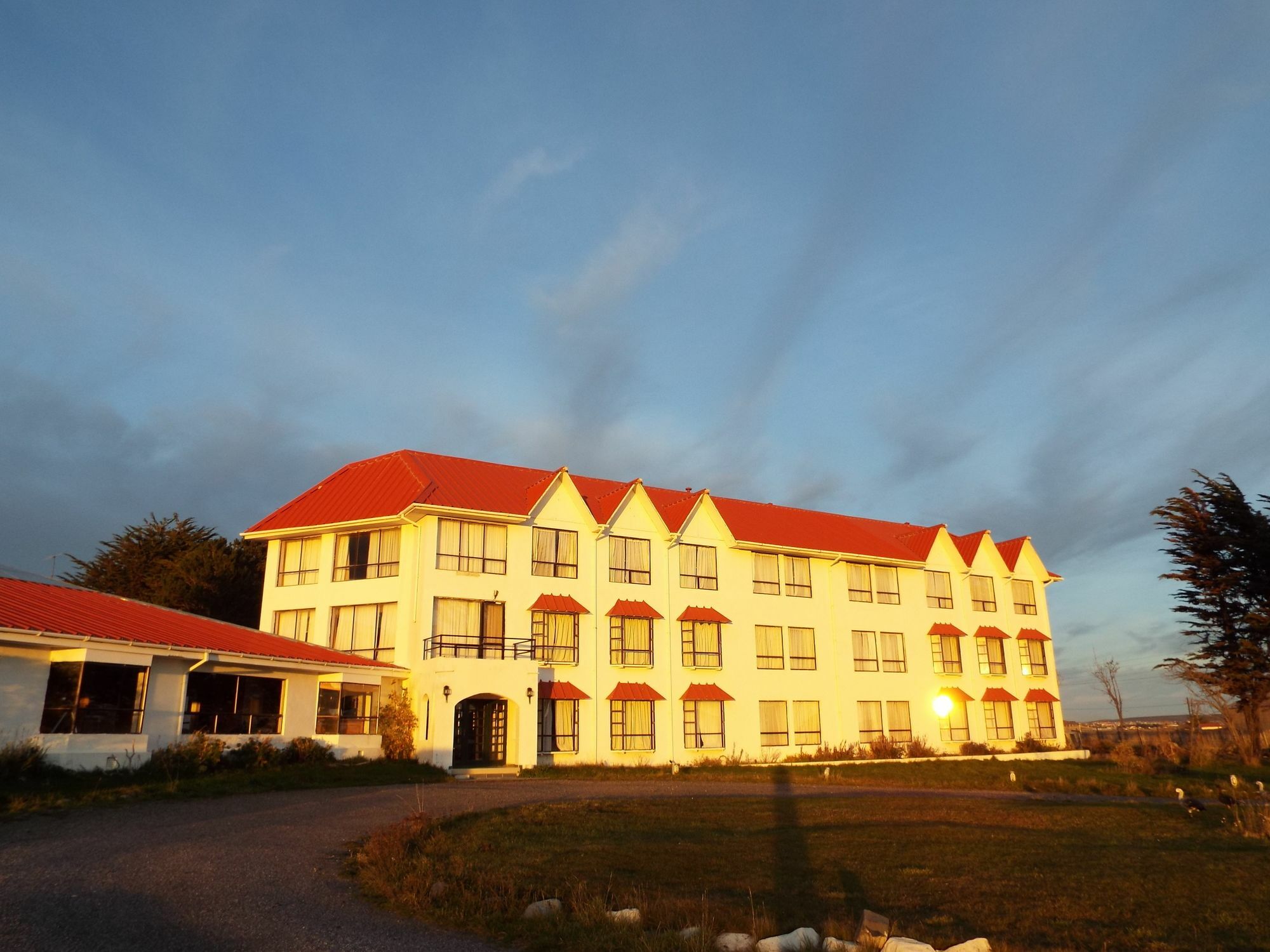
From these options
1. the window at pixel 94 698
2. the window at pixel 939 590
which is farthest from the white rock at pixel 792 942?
the window at pixel 939 590

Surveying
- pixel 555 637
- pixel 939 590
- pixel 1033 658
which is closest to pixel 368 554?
pixel 555 637

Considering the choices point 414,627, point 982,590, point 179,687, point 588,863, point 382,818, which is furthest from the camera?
point 982,590

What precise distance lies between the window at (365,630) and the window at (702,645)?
11730mm

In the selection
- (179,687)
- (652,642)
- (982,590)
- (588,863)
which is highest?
(982,590)

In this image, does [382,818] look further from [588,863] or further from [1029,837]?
[1029,837]

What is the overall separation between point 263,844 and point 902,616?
35597mm

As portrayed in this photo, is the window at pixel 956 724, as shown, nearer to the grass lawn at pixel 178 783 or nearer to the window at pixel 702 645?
the window at pixel 702 645

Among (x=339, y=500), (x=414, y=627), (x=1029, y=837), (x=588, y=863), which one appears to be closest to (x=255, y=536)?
(x=339, y=500)

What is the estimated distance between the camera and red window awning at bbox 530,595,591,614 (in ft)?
110

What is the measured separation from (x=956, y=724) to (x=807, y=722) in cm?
896

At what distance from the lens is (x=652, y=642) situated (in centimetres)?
3650

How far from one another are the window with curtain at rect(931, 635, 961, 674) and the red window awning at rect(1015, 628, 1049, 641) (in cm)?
419

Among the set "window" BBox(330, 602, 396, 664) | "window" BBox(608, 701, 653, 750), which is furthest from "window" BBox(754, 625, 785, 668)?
"window" BBox(330, 602, 396, 664)

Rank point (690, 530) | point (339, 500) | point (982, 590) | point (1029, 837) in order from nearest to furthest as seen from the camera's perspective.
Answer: point (1029, 837)
point (339, 500)
point (690, 530)
point (982, 590)
